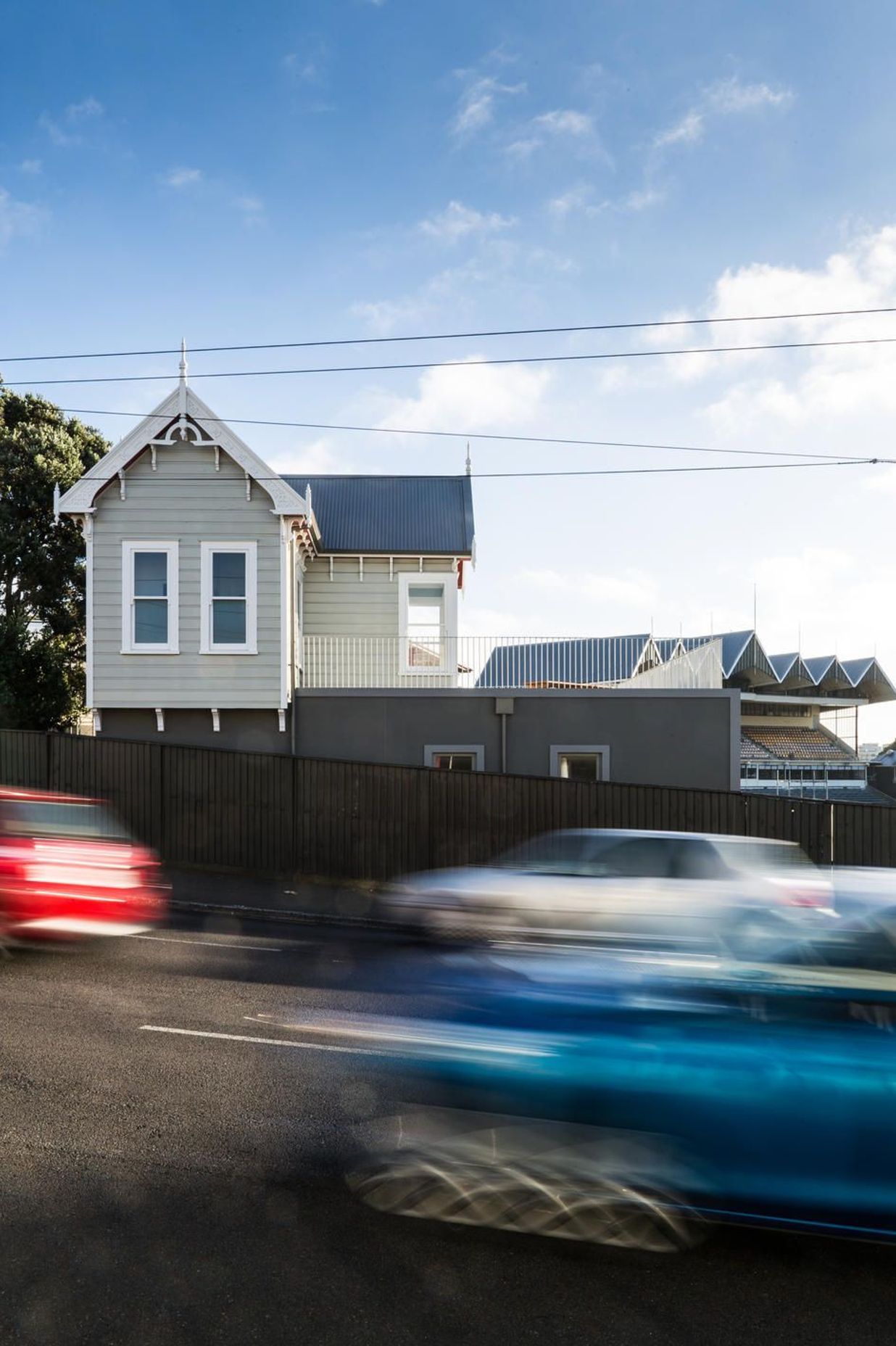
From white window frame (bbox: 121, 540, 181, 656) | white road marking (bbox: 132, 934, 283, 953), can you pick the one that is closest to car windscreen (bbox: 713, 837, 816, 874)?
white road marking (bbox: 132, 934, 283, 953)

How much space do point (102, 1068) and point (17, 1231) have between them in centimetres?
226

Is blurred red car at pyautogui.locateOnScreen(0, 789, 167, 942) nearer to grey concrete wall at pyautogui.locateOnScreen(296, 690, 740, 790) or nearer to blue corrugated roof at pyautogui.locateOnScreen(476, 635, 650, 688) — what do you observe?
grey concrete wall at pyautogui.locateOnScreen(296, 690, 740, 790)

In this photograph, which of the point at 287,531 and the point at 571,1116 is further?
the point at 287,531

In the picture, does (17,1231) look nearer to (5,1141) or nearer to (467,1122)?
(5,1141)

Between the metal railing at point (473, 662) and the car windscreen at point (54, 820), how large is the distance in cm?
812

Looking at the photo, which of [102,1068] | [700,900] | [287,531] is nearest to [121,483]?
[287,531]

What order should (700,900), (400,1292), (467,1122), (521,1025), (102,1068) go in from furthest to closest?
1. (102,1068)
2. (700,900)
3. (467,1122)
4. (521,1025)
5. (400,1292)

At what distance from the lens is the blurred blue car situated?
3.75 m

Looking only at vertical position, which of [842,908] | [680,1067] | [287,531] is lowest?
[680,1067]

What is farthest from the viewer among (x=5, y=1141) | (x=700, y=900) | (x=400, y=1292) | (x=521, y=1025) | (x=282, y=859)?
(x=282, y=859)

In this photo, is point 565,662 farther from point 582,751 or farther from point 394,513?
point 394,513

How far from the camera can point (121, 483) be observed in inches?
679

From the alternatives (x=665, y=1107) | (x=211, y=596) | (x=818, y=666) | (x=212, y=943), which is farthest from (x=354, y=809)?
(x=818, y=666)

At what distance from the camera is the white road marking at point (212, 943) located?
34.5 ft
